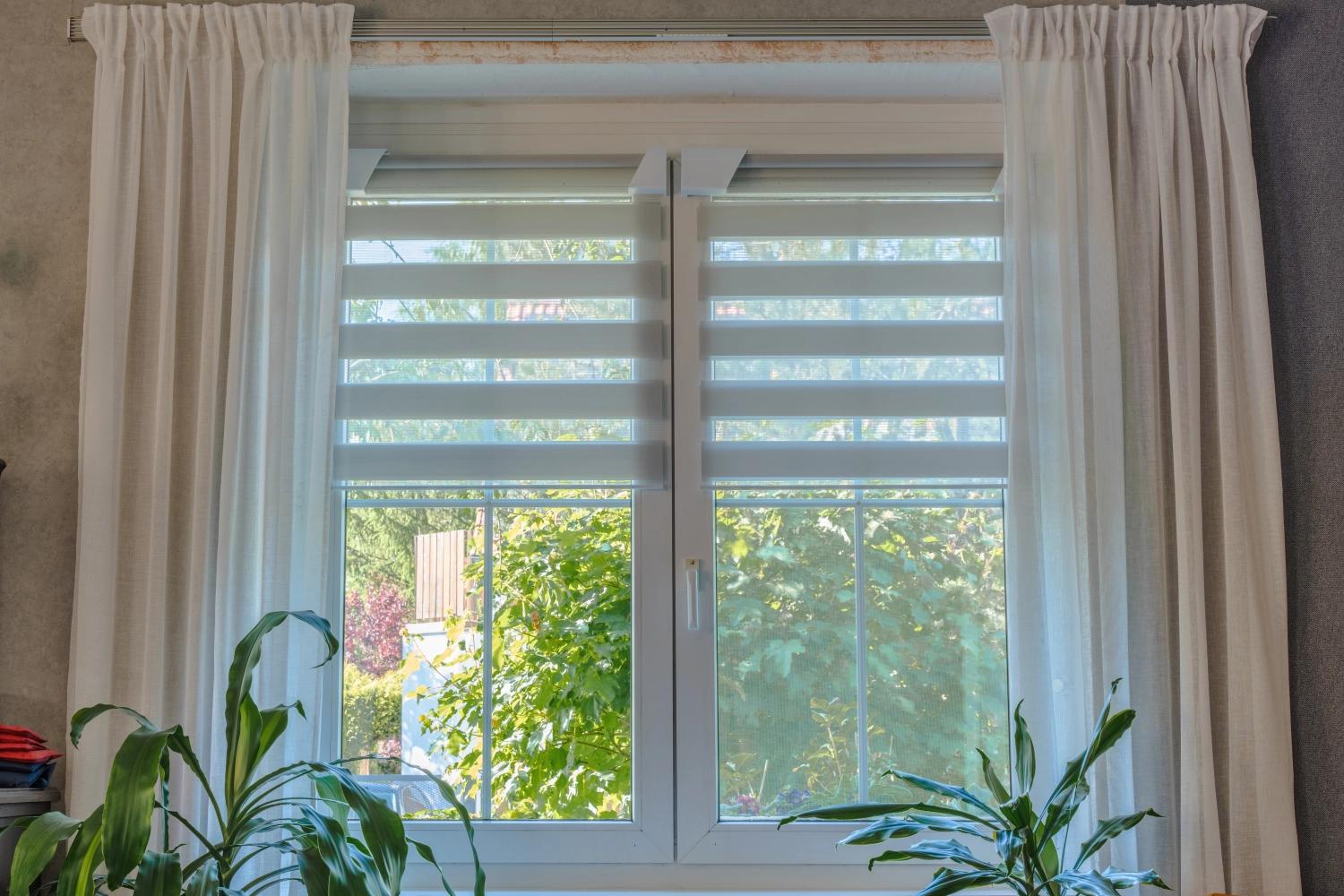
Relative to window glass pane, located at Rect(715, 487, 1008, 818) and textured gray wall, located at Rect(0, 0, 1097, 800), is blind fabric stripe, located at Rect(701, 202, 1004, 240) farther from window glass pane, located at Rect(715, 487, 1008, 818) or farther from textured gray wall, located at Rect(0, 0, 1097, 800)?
window glass pane, located at Rect(715, 487, 1008, 818)

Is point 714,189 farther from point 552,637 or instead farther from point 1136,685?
point 1136,685

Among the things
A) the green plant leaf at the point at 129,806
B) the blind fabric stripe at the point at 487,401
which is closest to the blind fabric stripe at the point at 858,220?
the blind fabric stripe at the point at 487,401

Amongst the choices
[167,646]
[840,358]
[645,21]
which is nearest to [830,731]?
[840,358]

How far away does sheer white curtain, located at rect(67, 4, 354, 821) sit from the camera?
185 centimetres

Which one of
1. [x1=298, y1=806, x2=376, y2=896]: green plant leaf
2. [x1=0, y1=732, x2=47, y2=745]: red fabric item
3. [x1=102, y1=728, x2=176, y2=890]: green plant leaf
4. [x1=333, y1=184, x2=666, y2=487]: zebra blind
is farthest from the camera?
[x1=333, y1=184, x2=666, y2=487]: zebra blind

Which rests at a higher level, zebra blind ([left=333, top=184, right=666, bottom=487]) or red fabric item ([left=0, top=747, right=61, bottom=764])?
zebra blind ([left=333, top=184, right=666, bottom=487])

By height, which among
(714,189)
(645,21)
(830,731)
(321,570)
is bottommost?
(830,731)

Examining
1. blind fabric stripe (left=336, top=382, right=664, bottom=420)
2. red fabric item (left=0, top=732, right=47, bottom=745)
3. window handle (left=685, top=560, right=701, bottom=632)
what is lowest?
red fabric item (left=0, top=732, right=47, bottom=745)

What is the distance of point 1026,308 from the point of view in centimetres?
192

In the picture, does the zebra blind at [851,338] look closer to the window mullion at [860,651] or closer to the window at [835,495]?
the window at [835,495]

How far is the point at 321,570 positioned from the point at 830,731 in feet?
3.54

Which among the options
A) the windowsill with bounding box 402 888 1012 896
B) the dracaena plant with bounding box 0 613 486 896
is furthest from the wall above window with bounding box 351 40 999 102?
the windowsill with bounding box 402 888 1012 896

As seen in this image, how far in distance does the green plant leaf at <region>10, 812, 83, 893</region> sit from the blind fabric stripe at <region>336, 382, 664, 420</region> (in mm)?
896

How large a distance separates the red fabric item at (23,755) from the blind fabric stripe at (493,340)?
0.91m
